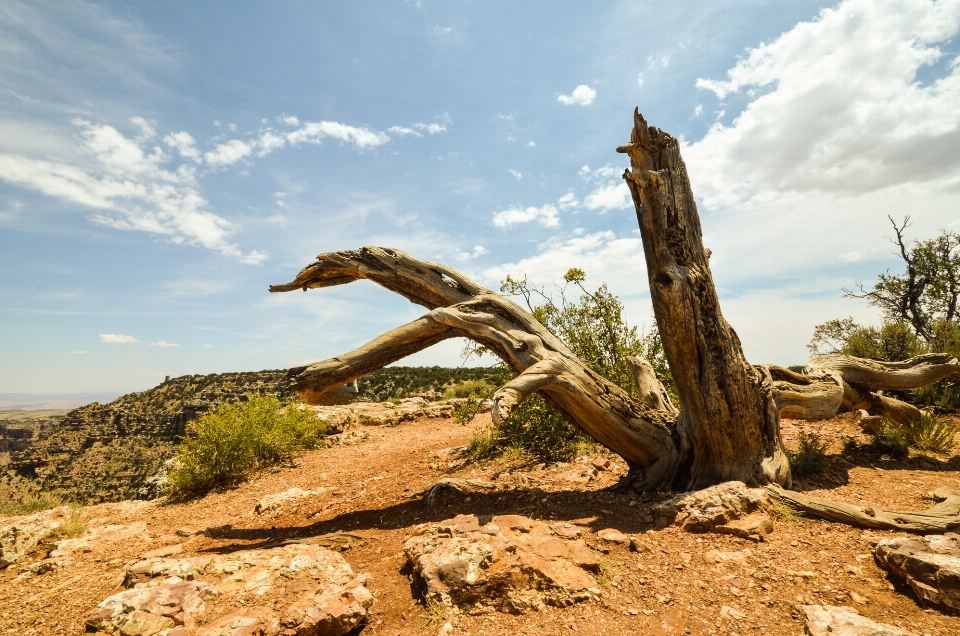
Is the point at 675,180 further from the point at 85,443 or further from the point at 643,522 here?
the point at 85,443

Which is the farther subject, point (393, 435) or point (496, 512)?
point (393, 435)

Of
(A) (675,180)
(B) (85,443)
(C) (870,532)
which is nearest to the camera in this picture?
(C) (870,532)

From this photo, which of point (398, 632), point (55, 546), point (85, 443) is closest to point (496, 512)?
point (398, 632)

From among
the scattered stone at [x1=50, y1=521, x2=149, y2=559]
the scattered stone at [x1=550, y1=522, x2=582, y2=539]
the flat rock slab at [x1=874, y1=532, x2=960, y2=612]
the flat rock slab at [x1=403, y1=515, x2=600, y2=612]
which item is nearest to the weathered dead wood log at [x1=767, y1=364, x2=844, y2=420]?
the flat rock slab at [x1=874, y1=532, x2=960, y2=612]

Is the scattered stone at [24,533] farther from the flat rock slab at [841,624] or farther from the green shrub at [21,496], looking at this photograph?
the flat rock slab at [841,624]

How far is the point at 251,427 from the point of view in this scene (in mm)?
8891

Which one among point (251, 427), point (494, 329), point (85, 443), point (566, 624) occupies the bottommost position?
point (85, 443)

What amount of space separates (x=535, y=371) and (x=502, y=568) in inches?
77.3

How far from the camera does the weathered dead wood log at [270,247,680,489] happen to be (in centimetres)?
511

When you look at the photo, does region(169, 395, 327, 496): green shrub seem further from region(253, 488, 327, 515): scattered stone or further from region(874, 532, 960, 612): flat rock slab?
region(874, 532, 960, 612): flat rock slab

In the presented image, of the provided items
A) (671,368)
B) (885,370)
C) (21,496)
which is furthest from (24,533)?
(21,496)

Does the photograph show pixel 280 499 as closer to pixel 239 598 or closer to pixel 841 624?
pixel 239 598

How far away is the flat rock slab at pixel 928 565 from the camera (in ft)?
9.30

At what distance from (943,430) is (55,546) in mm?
13169
